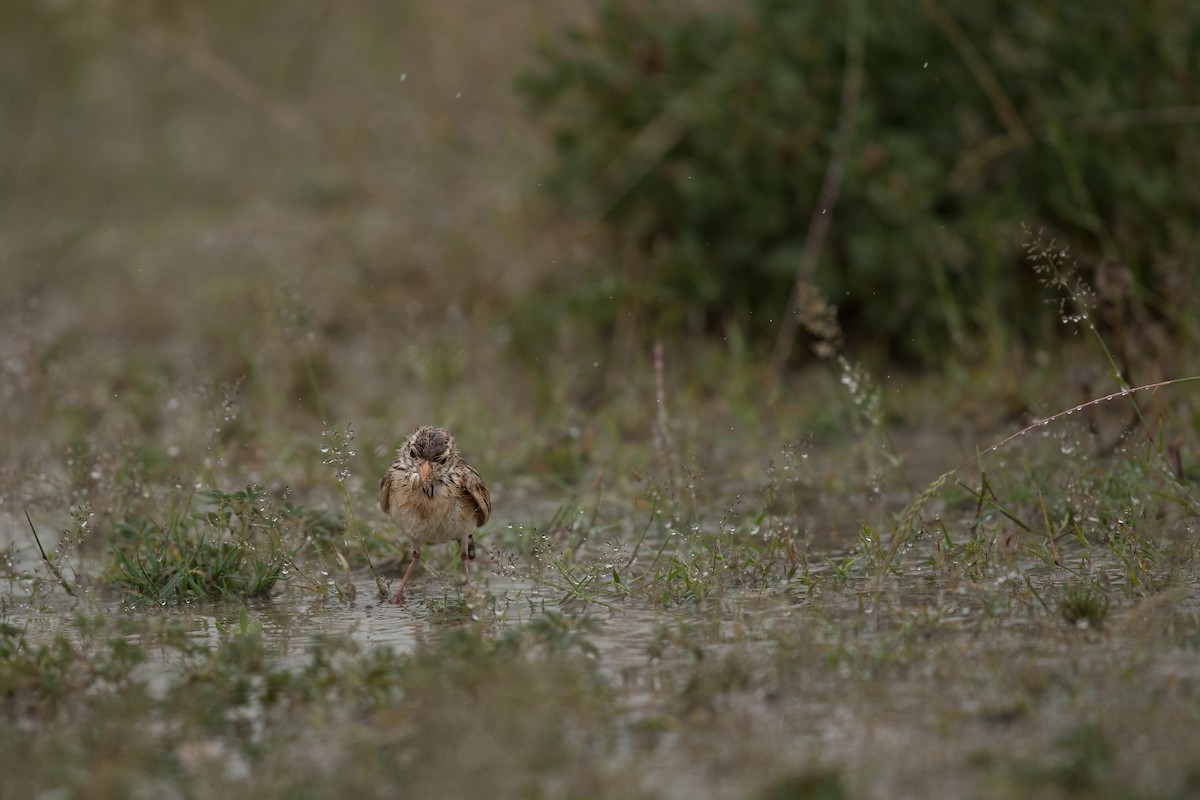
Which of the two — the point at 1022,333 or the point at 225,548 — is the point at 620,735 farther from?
the point at 1022,333

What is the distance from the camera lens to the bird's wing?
522cm

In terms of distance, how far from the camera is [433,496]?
511cm

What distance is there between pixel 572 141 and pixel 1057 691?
5189 mm

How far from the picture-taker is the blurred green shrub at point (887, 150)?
24.5 feet

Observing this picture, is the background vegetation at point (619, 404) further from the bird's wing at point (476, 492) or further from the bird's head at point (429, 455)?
the bird's head at point (429, 455)

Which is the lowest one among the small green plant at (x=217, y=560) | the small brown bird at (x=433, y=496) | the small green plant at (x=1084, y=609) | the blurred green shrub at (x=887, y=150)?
the small green plant at (x=1084, y=609)

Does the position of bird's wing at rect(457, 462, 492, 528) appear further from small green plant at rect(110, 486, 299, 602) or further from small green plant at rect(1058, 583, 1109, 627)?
small green plant at rect(1058, 583, 1109, 627)

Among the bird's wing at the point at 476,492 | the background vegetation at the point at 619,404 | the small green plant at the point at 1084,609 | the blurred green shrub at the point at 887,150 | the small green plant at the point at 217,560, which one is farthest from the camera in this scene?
the blurred green shrub at the point at 887,150

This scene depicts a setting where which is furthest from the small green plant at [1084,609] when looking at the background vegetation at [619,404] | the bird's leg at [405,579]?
the bird's leg at [405,579]

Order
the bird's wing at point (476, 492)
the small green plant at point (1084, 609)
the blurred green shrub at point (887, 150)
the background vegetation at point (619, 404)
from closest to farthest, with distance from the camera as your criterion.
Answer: the background vegetation at point (619, 404), the small green plant at point (1084, 609), the bird's wing at point (476, 492), the blurred green shrub at point (887, 150)

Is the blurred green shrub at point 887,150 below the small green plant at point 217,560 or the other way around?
the other way around

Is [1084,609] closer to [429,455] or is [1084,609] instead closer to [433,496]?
[433,496]

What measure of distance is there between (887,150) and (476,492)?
331 centimetres

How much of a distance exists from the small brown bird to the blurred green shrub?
273 centimetres
